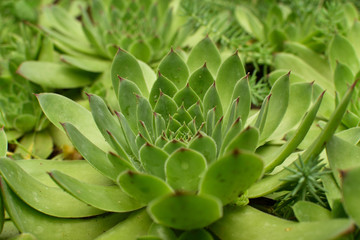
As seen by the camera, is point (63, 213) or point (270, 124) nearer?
point (63, 213)

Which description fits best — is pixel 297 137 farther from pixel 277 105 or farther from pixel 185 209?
pixel 185 209

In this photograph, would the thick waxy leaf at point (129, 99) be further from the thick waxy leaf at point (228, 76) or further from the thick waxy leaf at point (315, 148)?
the thick waxy leaf at point (315, 148)

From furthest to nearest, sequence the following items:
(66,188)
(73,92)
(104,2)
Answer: (104,2) → (73,92) → (66,188)

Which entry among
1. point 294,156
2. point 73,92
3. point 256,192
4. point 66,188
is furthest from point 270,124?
point 73,92

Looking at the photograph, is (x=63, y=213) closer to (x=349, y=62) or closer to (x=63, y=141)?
(x=63, y=141)

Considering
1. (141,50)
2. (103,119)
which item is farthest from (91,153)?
(141,50)

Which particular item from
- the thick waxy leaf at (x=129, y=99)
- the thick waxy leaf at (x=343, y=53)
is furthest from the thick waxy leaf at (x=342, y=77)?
the thick waxy leaf at (x=129, y=99)

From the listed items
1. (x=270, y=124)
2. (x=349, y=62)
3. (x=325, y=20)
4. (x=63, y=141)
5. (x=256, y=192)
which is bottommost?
(x=63, y=141)
